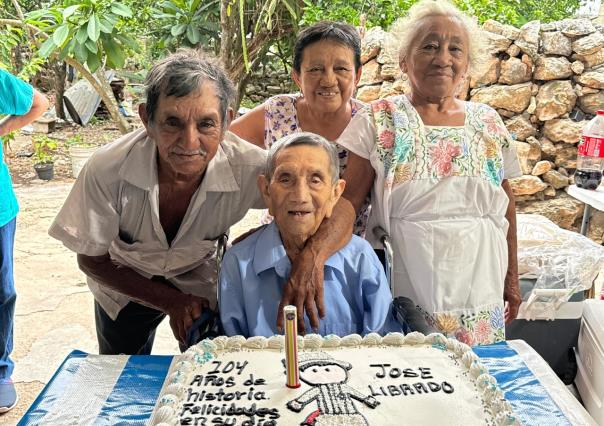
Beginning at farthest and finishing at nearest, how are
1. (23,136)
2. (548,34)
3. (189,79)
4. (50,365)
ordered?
(23,136) → (548,34) → (50,365) → (189,79)

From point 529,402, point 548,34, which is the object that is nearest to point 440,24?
point 529,402

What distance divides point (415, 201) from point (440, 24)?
59 cm

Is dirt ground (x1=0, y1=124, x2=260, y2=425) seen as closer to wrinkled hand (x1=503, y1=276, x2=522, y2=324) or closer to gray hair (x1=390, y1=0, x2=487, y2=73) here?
wrinkled hand (x1=503, y1=276, x2=522, y2=324)

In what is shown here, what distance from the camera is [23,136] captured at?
343 inches

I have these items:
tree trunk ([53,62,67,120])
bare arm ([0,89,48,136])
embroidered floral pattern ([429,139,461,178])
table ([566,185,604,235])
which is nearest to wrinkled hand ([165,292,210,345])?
embroidered floral pattern ([429,139,461,178])

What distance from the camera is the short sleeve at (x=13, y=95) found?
8.13 feet

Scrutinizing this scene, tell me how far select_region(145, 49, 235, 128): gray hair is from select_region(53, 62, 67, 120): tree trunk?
829 centimetres

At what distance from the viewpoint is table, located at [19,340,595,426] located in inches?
48.3

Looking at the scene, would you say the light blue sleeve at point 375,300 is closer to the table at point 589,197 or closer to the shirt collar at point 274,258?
the shirt collar at point 274,258

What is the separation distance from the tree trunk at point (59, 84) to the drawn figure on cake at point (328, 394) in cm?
904

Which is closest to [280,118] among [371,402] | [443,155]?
[443,155]

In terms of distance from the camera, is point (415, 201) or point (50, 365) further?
point (50, 365)

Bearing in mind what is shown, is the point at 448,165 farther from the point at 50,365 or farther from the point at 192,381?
the point at 50,365

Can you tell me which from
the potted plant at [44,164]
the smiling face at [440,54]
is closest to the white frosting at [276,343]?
the smiling face at [440,54]
